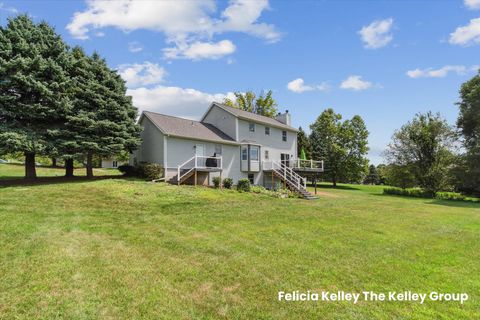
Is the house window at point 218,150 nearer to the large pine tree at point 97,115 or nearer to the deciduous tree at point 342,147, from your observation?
the large pine tree at point 97,115

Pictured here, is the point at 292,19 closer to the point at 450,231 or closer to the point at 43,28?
the point at 450,231

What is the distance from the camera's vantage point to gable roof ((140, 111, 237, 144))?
1877 cm

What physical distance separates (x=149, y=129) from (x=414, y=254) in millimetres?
18268

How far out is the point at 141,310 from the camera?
12.2 ft

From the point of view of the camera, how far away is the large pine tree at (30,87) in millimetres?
14945

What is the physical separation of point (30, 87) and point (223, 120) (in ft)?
45.1

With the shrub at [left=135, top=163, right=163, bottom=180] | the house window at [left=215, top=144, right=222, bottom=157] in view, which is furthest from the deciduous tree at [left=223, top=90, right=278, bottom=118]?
the shrub at [left=135, top=163, right=163, bottom=180]

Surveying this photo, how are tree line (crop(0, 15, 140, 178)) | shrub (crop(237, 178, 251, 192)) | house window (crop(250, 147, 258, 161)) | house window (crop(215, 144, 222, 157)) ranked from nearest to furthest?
tree line (crop(0, 15, 140, 178)), shrub (crop(237, 178, 251, 192)), house window (crop(215, 144, 222, 157)), house window (crop(250, 147, 258, 161))

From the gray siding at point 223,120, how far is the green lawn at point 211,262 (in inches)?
508

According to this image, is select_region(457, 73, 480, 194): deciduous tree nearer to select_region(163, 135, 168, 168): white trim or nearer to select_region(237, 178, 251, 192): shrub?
select_region(237, 178, 251, 192): shrub

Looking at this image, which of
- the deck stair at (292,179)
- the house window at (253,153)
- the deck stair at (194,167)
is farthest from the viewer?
the house window at (253,153)

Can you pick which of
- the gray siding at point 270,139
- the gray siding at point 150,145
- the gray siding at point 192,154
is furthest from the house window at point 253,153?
the gray siding at point 150,145

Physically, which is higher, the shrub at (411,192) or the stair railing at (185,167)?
the stair railing at (185,167)

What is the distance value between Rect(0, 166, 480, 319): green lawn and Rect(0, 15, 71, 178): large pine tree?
19.3 ft
